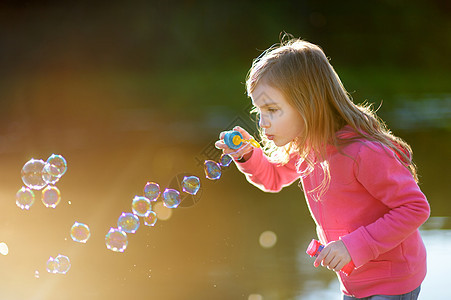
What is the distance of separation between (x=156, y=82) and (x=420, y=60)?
4.30 metres

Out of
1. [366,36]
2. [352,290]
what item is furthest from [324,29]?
[352,290]

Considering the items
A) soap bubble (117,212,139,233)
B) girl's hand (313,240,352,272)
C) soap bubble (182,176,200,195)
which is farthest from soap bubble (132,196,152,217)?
girl's hand (313,240,352,272)

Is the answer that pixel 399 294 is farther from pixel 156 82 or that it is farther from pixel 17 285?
pixel 156 82

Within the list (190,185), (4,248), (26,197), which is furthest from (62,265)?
(4,248)

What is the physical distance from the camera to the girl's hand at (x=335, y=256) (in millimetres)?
1655

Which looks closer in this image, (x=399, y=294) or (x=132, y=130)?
(x=399, y=294)

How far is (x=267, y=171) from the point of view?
81.4 inches

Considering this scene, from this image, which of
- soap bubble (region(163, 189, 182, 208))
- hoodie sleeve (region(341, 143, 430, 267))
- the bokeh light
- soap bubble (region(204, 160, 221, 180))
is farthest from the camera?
the bokeh light

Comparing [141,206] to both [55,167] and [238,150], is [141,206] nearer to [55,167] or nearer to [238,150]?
[55,167]

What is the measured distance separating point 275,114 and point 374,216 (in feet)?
1.28

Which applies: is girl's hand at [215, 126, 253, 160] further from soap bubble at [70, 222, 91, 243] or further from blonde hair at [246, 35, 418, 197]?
soap bubble at [70, 222, 91, 243]

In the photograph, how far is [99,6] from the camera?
1160cm

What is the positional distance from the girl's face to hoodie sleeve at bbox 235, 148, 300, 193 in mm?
249

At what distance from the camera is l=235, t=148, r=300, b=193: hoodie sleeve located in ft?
6.68
